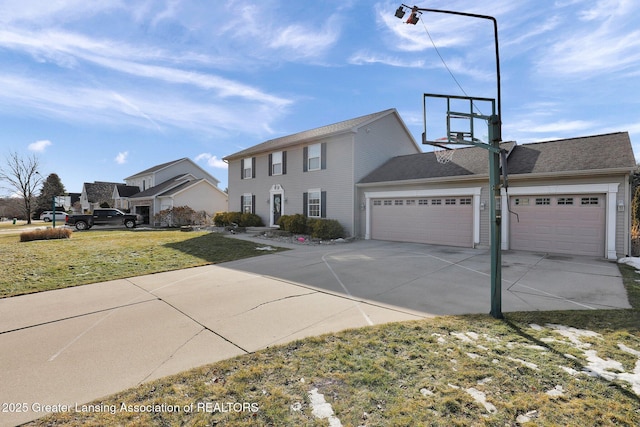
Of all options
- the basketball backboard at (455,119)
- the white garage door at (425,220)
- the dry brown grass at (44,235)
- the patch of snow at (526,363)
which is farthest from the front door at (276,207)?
the patch of snow at (526,363)

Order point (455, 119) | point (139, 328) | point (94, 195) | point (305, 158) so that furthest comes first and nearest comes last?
point (94, 195)
point (305, 158)
point (455, 119)
point (139, 328)

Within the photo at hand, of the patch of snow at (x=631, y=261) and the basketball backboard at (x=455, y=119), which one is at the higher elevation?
the basketball backboard at (x=455, y=119)

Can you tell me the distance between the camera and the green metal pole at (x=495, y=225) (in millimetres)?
4566

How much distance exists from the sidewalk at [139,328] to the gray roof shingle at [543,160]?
369 inches

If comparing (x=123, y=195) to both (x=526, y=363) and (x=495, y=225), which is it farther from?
(x=526, y=363)

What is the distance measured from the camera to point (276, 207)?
19297 millimetres

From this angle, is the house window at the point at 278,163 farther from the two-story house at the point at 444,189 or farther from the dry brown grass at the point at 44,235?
the dry brown grass at the point at 44,235

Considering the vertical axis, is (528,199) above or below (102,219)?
above

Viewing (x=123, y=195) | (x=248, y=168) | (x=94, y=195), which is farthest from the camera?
(x=94, y=195)

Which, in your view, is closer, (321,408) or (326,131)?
(321,408)

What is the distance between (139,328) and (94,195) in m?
48.2

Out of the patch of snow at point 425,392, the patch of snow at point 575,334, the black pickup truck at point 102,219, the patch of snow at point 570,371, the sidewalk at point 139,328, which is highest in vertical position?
the black pickup truck at point 102,219

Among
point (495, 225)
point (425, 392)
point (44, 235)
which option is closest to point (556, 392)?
point (425, 392)

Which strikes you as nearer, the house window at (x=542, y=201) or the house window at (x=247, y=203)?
the house window at (x=542, y=201)
